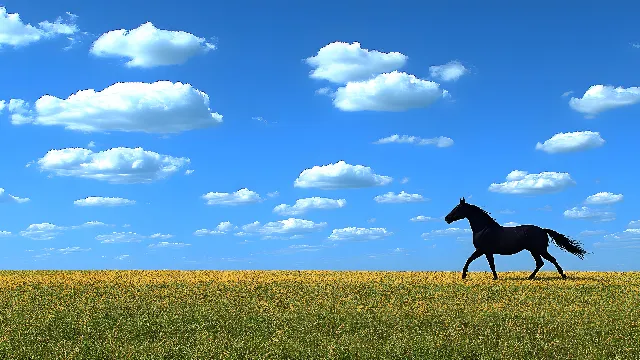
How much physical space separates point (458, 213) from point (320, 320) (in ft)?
48.7

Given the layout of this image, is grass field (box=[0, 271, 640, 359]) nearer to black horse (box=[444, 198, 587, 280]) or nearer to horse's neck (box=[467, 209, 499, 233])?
black horse (box=[444, 198, 587, 280])

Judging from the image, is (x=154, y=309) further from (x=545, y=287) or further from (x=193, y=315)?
(x=545, y=287)

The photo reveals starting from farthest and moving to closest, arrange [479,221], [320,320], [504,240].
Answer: [479,221] < [504,240] < [320,320]

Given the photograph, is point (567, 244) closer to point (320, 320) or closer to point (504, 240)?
point (504, 240)

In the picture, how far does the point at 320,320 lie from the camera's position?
50.6ft

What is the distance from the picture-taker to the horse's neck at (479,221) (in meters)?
28.1

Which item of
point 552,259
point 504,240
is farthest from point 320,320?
point 552,259

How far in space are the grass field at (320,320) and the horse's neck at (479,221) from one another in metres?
4.04

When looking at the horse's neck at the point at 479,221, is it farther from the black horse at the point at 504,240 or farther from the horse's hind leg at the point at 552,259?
the horse's hind leg at the point at 552,259

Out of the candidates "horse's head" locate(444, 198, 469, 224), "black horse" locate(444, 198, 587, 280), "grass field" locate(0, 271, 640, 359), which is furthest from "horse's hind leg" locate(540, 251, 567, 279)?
"horse's head" locate(444, 198, 469, 224)

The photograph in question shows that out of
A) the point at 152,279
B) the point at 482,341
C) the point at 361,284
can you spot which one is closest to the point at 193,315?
the point at 482,341

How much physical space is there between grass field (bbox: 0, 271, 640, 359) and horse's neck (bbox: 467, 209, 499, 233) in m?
4.04

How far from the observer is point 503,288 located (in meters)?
22.5

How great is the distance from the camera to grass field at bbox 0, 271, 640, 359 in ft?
40.1
